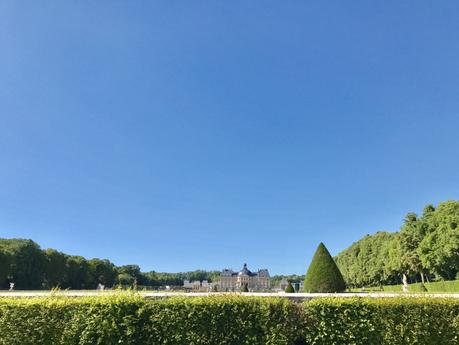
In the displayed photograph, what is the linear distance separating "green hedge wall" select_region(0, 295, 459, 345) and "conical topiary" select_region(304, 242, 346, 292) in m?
11.5

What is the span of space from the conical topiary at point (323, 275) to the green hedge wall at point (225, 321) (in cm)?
1145

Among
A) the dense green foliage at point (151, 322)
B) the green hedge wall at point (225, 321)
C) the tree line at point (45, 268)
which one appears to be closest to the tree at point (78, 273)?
the tree line at point (45, 268)

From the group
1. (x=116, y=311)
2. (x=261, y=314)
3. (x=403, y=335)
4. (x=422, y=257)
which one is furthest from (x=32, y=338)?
(x=422, y=257)

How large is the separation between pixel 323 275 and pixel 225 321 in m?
13.3

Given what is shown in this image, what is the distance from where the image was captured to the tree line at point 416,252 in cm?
5040

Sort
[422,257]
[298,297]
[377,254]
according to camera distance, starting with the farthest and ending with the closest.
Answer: [377,254], [422,257], [298,297]

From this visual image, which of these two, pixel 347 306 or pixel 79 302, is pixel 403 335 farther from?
pixel 79 302

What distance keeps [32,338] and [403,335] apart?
1006 cm

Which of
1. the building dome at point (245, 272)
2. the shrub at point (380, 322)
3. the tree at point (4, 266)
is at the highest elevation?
the building dome at point (245, 272)

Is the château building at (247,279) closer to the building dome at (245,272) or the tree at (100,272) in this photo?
the building dome at (245,272)

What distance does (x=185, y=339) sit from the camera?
10.5 metres

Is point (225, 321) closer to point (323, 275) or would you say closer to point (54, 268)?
point (323, 275)

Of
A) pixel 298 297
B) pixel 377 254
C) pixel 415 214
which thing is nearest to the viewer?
pixel 298 297

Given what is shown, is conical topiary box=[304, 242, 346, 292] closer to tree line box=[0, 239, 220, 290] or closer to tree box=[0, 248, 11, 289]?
tree line box=[0, 239, 220, 290]
